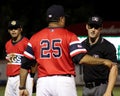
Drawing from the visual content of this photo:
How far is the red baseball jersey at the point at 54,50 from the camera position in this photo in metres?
7.15

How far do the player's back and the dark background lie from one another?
794 inches

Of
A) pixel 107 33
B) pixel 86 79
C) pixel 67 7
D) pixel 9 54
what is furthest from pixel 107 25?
pixel 86 79

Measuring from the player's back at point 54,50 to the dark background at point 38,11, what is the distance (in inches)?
794

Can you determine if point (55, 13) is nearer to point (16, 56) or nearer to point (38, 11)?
point (16, 56)

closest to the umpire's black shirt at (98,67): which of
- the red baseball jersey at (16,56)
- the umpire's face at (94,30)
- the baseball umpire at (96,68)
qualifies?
the baseball umpire at (96,68)

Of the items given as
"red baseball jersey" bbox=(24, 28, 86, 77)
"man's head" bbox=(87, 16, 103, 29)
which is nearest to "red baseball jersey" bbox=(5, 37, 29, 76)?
"man's head" bbox=(87, 16, 103, 29)

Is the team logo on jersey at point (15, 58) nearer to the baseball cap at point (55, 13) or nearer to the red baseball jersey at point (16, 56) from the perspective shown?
the red baseball jersey at point (16, 56)

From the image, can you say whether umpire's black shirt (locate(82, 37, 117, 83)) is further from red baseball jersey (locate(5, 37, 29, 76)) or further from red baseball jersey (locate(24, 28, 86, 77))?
red baseball jersey (locate(5, 37, 29, 76))

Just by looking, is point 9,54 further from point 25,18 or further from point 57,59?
point 25,18

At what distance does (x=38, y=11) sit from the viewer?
103ft

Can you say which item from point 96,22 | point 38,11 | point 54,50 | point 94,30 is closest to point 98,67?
point 94,30

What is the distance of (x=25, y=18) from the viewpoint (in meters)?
30.5

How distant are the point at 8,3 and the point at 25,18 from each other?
144cm

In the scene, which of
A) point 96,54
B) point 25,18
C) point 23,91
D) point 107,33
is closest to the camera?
point 23,91
